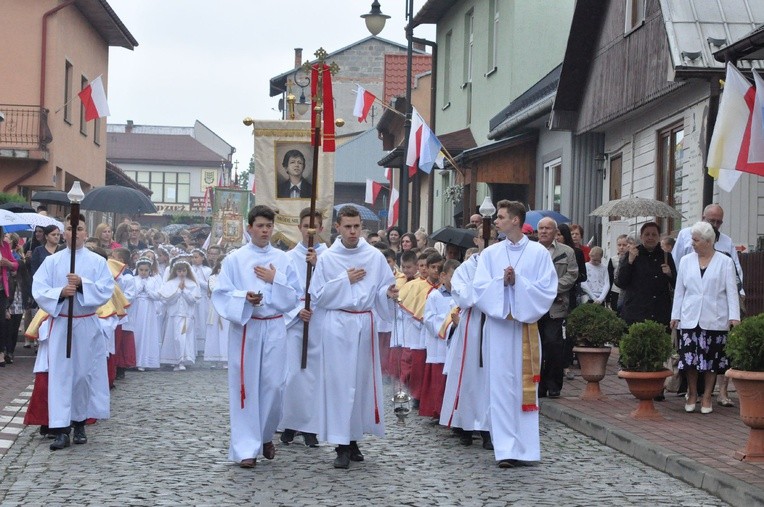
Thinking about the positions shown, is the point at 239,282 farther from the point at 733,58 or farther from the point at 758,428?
the point at 733,58

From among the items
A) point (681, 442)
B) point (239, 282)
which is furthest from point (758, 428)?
point (239, 282)

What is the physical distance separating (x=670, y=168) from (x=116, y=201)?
34.3ft

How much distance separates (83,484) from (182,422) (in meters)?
3.67

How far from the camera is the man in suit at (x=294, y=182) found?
1830cm

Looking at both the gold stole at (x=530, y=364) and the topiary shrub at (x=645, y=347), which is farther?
the topiary shrub at (x=645, y=347)

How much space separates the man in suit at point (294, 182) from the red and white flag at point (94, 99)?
12494 millimetres

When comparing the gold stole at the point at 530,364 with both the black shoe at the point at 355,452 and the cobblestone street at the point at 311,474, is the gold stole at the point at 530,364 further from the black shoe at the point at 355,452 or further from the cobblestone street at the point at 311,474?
the black shoe at the point at 355,452

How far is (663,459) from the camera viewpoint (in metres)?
10.2

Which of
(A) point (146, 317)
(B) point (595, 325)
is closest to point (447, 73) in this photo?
(A) point (146, 317)

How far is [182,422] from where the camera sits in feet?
41.9

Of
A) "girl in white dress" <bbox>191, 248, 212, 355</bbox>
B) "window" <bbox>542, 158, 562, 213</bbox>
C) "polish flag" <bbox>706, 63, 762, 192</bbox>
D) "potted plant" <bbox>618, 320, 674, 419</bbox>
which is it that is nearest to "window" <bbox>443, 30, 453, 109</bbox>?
"window" <bbox>542, 158, 562, 213</bbox>

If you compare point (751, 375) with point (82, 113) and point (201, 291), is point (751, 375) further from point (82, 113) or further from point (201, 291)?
point (82, 113)

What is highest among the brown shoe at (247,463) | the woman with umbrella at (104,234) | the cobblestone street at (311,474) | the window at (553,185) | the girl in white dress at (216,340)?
the window at (553,185)

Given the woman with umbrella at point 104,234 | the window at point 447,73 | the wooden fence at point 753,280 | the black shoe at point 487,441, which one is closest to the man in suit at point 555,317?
the wooden fence at point 753,280
